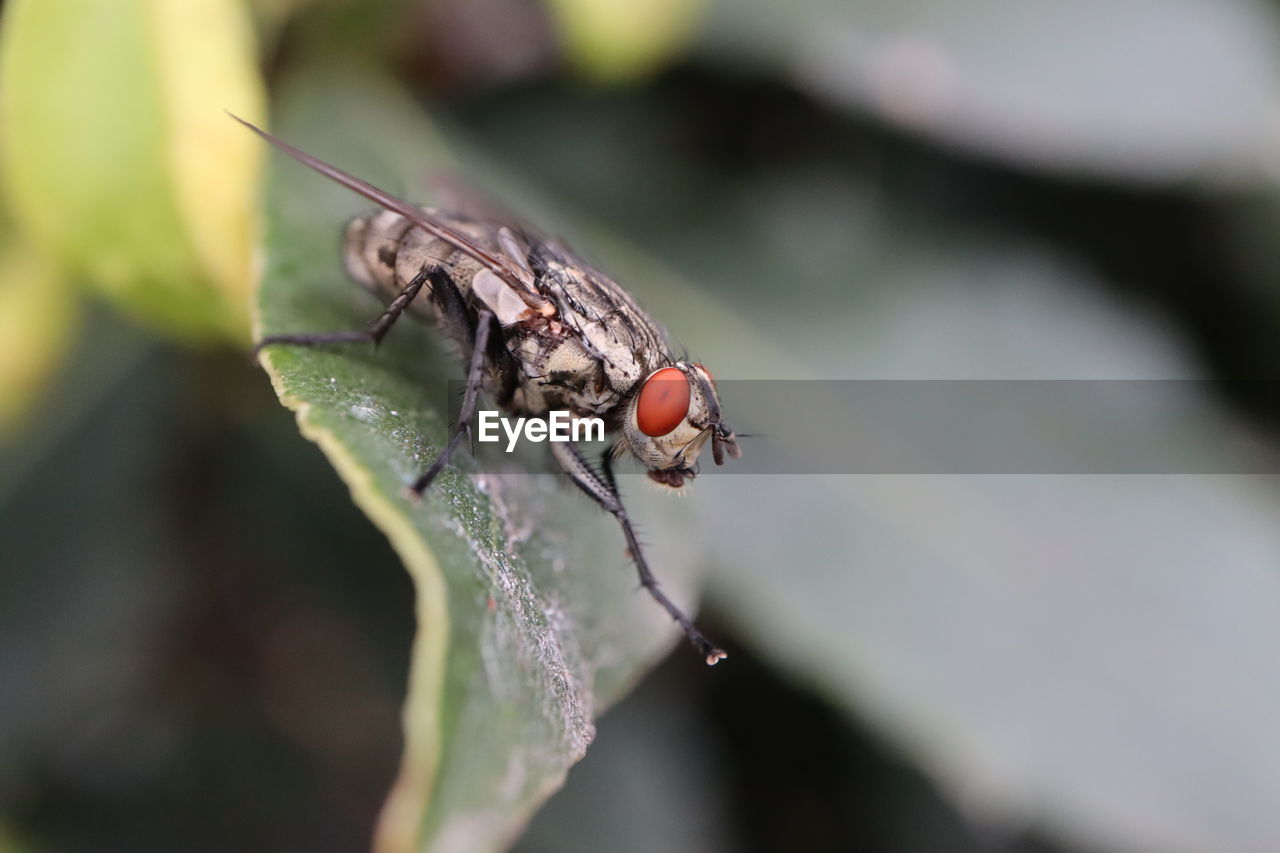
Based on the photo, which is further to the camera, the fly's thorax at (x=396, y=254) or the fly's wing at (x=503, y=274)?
the fly's thorax at (x=396, y=254)

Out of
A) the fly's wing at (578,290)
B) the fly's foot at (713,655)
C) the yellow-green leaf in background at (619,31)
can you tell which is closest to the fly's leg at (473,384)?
the fly's wing at (578,290)

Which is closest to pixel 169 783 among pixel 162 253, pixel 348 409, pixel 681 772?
pixel 681 772

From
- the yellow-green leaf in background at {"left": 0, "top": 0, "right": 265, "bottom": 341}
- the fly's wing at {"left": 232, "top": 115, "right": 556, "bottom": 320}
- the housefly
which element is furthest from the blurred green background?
the fly's wing at {"left": 232, "top": 115, "right": 556, "bottom": 320}

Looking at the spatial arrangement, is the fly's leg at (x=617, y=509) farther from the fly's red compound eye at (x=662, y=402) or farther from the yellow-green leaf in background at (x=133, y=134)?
the yellow-green leaf in background at (x=133, y=134)

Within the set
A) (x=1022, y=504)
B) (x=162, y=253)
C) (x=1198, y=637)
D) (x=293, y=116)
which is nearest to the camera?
(x=162, y=253)

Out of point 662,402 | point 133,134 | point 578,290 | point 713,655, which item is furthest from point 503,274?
point 713,655

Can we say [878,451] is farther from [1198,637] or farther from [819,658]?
[1198,637]

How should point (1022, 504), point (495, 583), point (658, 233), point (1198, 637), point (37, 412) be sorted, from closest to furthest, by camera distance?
point (495, 583), point (37, 412), point (1198, 637), point (1022, 504), point (658, 233)

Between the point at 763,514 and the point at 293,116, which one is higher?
the point at 763,514
